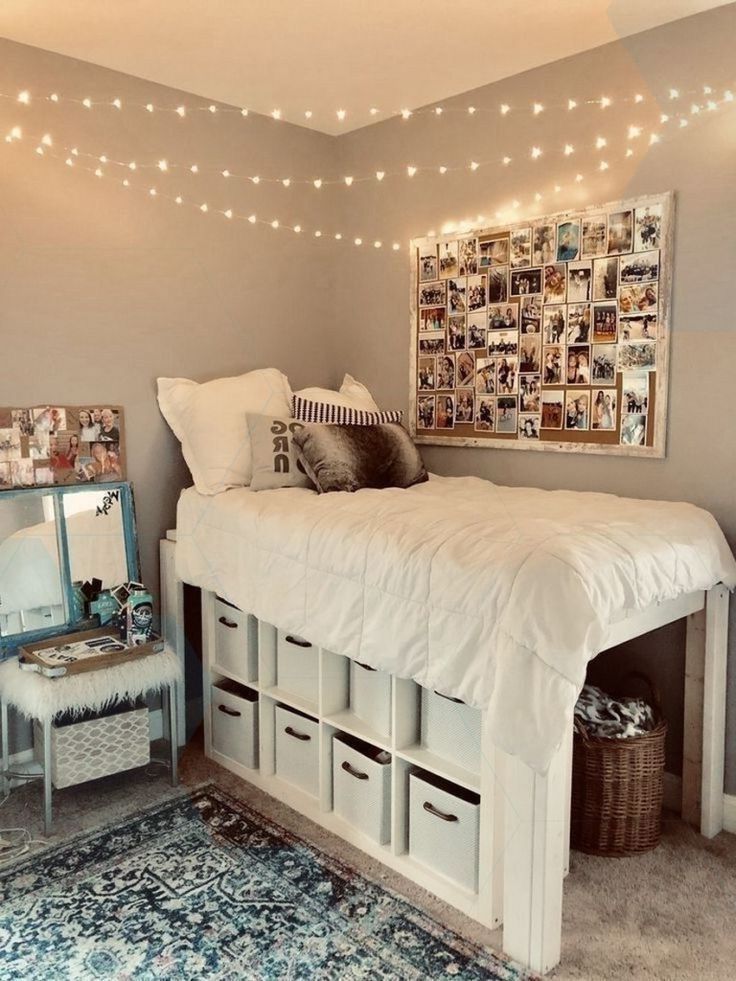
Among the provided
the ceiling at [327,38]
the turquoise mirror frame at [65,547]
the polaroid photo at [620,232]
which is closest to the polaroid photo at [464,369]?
the polaroid photo at [620,232]

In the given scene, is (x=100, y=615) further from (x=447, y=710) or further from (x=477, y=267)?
(x=477, y=267)

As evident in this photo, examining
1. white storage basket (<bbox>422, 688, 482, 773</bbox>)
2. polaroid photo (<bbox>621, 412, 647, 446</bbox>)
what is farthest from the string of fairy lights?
white storage basket (<bbox>422, 688, 482, 773</bbox>)

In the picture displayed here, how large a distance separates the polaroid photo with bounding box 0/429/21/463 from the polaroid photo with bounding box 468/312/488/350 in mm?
1659

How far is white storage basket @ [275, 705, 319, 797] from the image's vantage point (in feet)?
8.55

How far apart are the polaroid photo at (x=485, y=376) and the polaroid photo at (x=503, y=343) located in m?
0.04

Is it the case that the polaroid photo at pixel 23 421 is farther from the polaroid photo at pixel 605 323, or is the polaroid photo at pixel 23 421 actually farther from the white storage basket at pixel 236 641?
the polaroid photo at pixel 605 323

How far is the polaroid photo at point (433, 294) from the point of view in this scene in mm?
3266

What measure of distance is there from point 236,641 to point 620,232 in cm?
188

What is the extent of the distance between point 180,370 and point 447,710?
1727mm

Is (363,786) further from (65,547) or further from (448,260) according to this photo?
(448,260)

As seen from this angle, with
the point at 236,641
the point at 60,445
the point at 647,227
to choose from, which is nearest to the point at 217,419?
the point at 60,445

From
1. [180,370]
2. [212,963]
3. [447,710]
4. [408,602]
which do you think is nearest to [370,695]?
[447,710]

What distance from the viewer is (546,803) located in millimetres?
1851

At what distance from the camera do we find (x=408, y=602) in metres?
2.08
